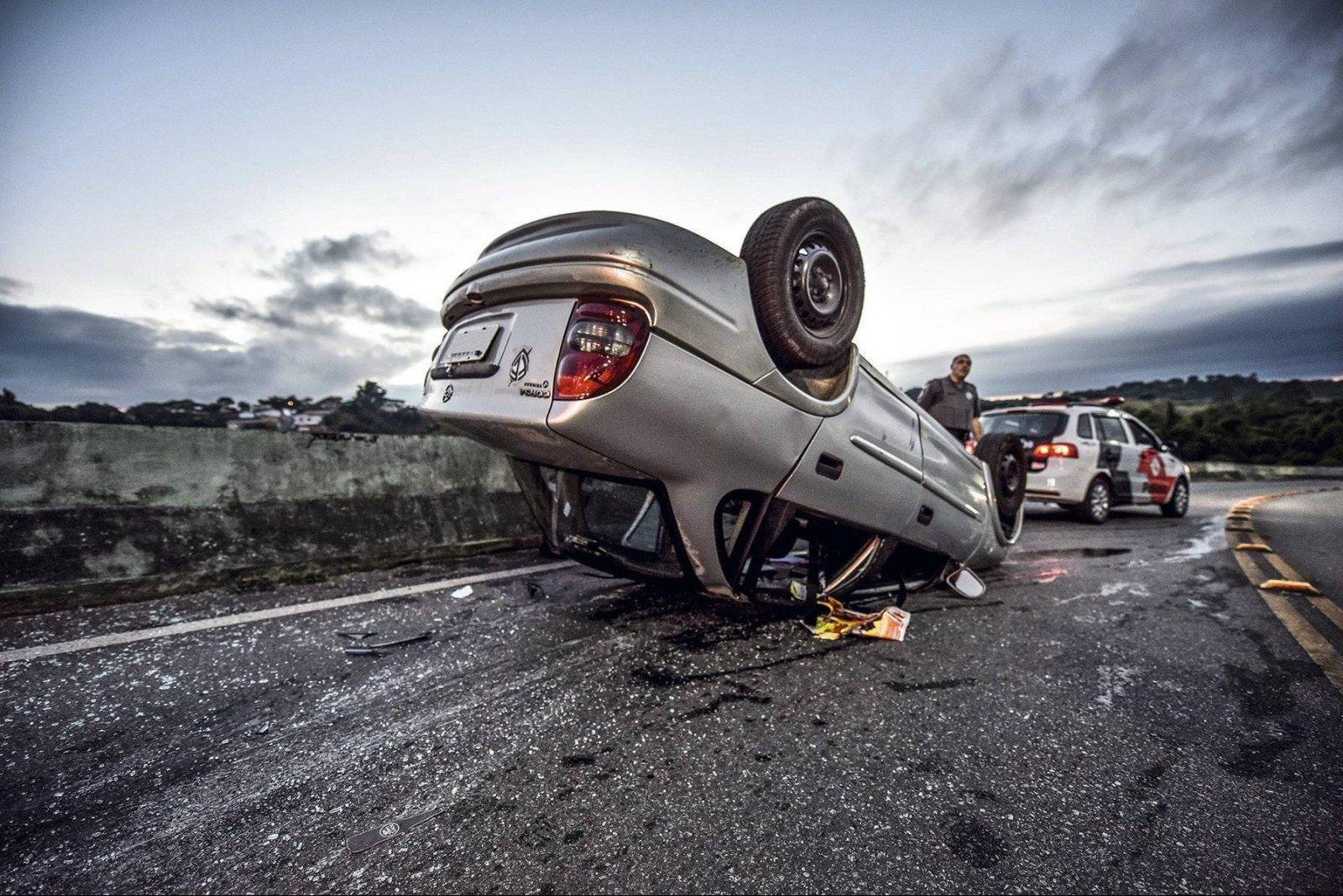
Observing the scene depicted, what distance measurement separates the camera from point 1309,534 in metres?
6.23

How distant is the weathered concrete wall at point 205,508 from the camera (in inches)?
106

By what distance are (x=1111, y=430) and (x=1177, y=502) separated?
1.89 m

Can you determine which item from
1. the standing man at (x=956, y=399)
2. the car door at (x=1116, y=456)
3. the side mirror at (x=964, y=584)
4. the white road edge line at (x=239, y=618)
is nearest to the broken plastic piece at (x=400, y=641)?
the white road edge line at (x=239, y=618)

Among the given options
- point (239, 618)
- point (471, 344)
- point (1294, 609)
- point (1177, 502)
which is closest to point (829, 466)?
point (471, 344)

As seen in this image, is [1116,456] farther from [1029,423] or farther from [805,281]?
[805,281]

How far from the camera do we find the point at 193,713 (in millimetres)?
1812

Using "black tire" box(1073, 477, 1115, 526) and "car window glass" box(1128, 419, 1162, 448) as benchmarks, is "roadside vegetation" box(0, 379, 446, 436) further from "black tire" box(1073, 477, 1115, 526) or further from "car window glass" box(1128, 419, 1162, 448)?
"car window glass" box(1128, 419, 1162, 448)

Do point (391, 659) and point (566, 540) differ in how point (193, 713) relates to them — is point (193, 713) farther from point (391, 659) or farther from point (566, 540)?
point (566, 540)

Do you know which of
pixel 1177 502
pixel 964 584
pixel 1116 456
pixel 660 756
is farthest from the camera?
pixel 1177 502

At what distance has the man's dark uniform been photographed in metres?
5.86

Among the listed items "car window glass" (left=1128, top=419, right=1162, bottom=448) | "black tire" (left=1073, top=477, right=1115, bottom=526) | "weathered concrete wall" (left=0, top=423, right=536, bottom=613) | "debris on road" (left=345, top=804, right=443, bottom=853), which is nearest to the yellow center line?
"black tire" (left=1073, top=477, right=1115, bottom=526)

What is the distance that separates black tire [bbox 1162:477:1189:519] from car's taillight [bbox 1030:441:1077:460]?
2.43 metres

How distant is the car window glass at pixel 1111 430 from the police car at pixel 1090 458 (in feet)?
0.04

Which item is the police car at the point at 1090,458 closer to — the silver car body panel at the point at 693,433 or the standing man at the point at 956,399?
the standing man at the point at 956,399
